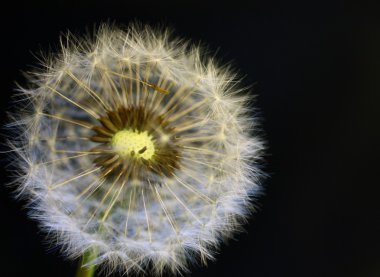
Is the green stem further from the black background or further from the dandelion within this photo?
the black background

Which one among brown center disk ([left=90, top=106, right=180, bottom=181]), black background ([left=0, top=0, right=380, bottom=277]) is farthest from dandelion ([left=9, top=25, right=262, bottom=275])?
black background ([left=0, top=0, right=380, bottom=277])

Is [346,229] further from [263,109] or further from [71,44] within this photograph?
[71,44]

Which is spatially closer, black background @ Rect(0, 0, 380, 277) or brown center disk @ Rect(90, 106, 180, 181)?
brown center disk @ Rect(90, 106, 180, 181)

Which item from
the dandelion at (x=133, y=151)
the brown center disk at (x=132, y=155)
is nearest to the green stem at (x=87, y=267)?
the dandelion at (x=133, y=151)

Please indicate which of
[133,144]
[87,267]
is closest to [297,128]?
[133,144]

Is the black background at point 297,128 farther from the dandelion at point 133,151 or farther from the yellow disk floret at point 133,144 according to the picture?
the yellow disk floret at point 133,144

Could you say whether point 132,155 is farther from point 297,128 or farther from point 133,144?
point 297,128

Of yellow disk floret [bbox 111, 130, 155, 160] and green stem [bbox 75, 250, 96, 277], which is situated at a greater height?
yellow disk floret [bbox 111, 130, 155, 160]
